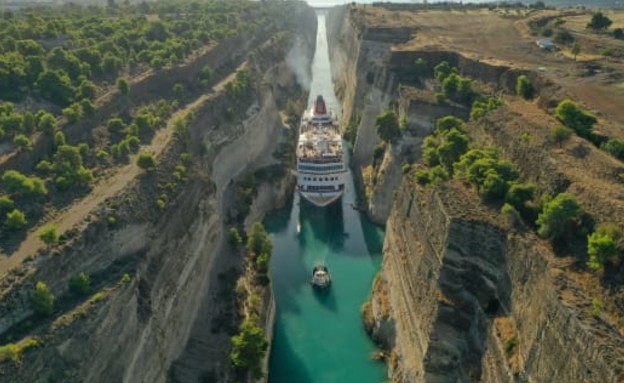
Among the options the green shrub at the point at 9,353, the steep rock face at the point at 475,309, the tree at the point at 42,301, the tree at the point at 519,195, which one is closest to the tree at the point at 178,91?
the steep rock face at the point at 475,309

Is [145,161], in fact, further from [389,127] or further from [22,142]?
[389,127]

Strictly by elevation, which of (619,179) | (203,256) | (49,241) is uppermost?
(619,179)

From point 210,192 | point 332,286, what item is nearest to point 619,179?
point 332,286

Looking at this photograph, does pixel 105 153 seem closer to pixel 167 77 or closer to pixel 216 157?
pixel 216 157

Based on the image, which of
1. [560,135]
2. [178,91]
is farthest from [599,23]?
[178,91]

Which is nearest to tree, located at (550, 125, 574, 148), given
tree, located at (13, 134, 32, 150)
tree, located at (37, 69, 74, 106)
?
tree, located at (13, 134, 32, 150)

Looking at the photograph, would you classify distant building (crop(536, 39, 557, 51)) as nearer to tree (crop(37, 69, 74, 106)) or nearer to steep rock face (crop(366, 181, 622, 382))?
steep rock face (crop(366, 181, 622, 382))

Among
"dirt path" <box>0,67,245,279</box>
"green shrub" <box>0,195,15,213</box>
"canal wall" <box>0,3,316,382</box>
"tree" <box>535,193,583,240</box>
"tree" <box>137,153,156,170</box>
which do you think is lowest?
"canal wall" <box>0,3,316,382</box>
